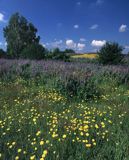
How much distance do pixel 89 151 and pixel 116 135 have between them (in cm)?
86

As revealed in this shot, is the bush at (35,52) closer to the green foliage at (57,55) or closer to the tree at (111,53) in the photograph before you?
the green foliage at (57,55)

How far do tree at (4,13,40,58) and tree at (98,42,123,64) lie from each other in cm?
2951

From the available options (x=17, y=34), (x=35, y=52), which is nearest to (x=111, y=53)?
(x=35, y=52)

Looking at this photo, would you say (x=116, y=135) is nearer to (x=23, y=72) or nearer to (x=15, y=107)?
(x=15, y=107)

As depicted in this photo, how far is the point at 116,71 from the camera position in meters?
11.9

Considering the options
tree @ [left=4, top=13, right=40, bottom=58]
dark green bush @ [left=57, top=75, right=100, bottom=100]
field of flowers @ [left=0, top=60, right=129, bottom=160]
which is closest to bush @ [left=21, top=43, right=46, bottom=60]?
field of flowers @ [left=0, top=60, right=129, bottom=160]

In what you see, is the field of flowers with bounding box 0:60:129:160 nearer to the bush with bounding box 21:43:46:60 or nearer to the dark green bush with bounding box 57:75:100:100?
the dark green bush with bounding box 57:75:100:100

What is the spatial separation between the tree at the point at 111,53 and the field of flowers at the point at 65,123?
549 cm

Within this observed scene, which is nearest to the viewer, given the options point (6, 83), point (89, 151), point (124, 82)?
point (89, 151)

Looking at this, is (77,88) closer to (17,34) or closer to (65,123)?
(65,123)

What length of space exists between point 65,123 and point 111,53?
37.8ft

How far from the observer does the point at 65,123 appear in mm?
5047

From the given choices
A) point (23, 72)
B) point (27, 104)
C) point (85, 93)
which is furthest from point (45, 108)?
point (23, 72)

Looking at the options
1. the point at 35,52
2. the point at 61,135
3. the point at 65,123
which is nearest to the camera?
the point at 61,135
